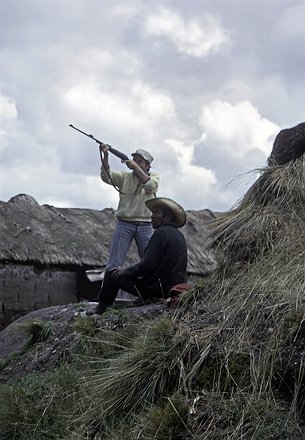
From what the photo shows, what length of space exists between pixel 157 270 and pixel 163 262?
0.10 meters

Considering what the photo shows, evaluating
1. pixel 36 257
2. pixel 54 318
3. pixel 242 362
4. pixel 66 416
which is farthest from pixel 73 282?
pixel 242 362

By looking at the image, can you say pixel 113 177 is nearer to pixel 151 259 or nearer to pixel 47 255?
pixel 151 259

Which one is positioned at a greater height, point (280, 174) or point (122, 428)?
point (280, 174)

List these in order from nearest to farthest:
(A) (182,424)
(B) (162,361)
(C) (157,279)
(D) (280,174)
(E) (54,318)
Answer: (A) (182,424)
(B) (162,361)
(D) (280,174)
(C) (157,279)
(E) (54,318)

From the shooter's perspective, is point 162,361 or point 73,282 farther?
point 73,282

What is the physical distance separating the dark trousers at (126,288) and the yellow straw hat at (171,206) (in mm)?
741

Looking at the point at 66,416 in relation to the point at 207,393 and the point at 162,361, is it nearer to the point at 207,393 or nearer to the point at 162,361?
the point at 162,361

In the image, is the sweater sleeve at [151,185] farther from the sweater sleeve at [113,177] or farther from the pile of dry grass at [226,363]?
the pile of dry grass at [226,363]

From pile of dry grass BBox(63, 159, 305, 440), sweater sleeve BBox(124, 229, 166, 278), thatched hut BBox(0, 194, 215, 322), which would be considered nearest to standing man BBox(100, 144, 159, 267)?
sweater sleeve BBox(124, 229, 166, 278)

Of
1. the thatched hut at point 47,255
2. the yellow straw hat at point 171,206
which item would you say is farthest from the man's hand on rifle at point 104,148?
the thatched hut at point 47,255

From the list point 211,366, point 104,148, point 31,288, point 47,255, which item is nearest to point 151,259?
point 104,148

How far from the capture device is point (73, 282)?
40.9 feet

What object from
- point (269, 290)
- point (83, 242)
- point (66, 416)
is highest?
point (83, 242)

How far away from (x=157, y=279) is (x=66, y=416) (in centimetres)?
228
